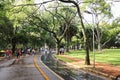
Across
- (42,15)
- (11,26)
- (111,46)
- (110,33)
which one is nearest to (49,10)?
(42,15)

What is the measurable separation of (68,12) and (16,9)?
146 feet

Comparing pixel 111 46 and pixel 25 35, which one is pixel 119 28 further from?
pixel 111 46

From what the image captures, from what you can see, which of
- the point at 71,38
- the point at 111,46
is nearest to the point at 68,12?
the point at 71,38

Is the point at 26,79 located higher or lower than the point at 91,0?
lower

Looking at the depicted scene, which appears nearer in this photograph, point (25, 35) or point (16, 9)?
point (16, 9)

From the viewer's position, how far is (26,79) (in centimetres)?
1898

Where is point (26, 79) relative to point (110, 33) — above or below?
below

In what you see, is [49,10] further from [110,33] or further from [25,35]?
[110,33]

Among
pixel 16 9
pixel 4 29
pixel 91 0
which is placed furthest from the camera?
pixel 4 29

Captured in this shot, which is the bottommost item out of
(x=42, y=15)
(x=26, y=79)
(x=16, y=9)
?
(x=26, y=79)

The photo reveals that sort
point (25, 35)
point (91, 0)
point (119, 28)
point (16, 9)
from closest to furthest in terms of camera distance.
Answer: point (16, 9) < point (91, 0) < point (25, 35) < point (119, 28)

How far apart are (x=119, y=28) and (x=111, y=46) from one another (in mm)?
61625

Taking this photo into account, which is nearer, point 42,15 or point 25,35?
point 42,15

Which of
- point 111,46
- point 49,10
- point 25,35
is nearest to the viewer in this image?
point 49,10
